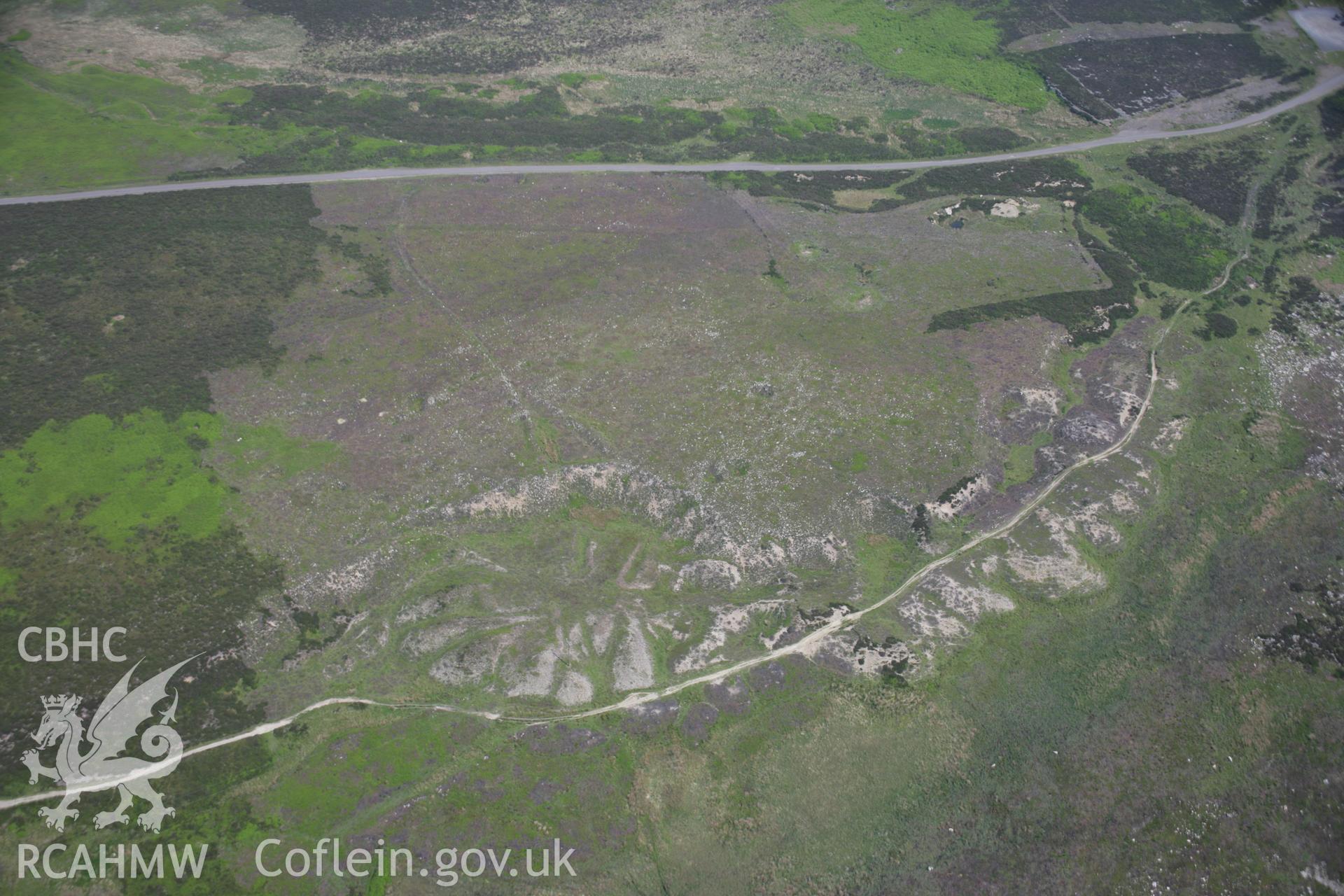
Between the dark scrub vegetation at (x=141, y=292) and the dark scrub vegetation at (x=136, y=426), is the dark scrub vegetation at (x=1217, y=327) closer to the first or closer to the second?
the dark scrub vegetation at (x=141, y=292)

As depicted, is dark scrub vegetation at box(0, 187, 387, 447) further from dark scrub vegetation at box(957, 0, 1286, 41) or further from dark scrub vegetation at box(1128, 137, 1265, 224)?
dark scrub vegetation at box(957, 0, 1286, 41)

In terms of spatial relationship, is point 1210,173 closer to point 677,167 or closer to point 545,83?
point 677,167

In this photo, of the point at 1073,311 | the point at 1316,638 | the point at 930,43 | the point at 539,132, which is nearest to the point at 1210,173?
the point at 1073,311

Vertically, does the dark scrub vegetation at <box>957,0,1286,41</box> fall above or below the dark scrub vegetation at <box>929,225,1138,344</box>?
above

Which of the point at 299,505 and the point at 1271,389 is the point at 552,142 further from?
the point at 1271,389

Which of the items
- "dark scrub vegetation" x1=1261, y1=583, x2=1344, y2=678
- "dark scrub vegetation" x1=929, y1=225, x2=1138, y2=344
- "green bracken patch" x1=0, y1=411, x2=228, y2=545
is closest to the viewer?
"dark scrub vegetation" x1=1261, y1=583, x2=1344, y2=678

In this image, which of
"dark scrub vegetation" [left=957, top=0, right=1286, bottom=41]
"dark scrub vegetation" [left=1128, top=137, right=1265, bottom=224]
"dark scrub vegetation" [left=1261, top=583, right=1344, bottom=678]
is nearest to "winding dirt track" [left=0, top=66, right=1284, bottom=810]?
"dark scrub vegetation" [left=1128, top=137, right=1265, bottom=224]

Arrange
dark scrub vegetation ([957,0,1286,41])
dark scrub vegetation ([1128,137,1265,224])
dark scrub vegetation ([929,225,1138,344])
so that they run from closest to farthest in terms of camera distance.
A: dark scrub vegetation ([929,225,1138,344])
dark scrub vegetation ([1128,137,1265,224])
dark scrub vegetation ([957,0,1286,41])

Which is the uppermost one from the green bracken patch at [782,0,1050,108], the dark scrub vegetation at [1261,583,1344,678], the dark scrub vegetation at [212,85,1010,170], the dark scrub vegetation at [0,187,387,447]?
the green bracken patch at [782,0,1050,108]
